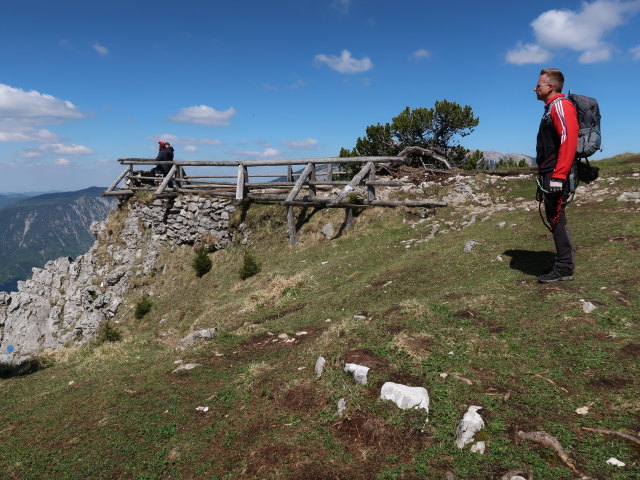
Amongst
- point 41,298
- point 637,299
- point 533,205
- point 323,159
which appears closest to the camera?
point 637,299

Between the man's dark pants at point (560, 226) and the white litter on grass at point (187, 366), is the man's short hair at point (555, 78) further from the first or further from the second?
the white litter on grass at point (187, 366)

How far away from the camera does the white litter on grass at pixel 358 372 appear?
16.1 feet

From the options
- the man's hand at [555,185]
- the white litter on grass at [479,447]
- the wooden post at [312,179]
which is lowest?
the white litter on grass at [479,447]

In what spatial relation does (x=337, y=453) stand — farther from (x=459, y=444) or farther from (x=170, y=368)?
(x=170, y=368)

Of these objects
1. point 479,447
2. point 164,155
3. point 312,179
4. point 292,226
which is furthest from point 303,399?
point 164,155

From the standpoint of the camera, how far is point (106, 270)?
23.3 m

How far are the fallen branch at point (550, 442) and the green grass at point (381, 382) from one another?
0.07m

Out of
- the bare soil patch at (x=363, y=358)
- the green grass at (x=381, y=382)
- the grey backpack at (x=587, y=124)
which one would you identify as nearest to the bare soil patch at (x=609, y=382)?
the green grass at (x=381, y=382)

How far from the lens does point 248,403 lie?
213 inches

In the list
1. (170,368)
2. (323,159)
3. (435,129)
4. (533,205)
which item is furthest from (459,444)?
(435,129)

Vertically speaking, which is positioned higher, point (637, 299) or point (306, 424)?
point (637, 299)

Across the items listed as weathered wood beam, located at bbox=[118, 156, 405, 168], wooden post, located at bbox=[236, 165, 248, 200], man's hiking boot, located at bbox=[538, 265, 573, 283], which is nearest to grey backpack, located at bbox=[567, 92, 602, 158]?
man's hiking boot, located at bbox=[538, 265, 573, 283]

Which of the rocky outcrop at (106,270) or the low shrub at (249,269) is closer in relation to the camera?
the low shrub at (249,269)

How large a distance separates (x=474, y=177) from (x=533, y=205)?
13.3 feet
